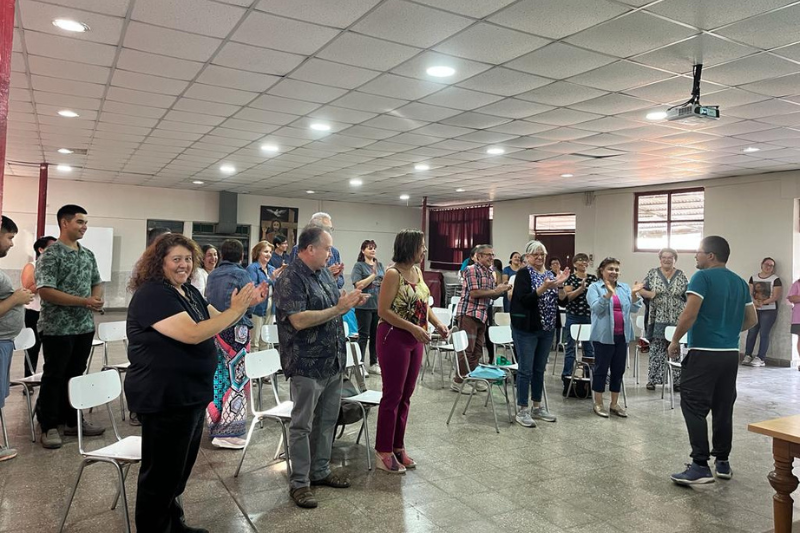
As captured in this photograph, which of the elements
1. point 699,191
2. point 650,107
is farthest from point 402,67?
point 699,191

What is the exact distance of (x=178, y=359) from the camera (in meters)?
2.27

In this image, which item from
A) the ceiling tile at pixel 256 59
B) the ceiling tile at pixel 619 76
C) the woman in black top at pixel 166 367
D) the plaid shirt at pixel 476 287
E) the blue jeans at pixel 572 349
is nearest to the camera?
the woman in black top at pixel 166 367

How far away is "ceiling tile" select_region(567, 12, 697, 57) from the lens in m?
3.35

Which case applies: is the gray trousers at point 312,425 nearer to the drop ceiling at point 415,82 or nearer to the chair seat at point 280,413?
the chair seat at point 280,413

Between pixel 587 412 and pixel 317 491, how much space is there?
3059 millimetres

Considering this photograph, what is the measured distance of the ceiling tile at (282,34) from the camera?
3477mm

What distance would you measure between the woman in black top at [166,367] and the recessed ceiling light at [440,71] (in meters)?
2.68

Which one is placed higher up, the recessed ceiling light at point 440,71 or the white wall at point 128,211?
the recessed ceiling light at point 440,71

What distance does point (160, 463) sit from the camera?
2297mm

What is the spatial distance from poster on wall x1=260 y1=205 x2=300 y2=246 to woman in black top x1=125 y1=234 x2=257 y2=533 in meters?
12.3

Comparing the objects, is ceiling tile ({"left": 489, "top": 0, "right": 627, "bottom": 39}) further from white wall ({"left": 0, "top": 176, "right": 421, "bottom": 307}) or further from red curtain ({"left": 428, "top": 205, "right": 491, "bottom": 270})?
white wall ({"left": 0, "top": 176, "right": 421, "bottom": 307})


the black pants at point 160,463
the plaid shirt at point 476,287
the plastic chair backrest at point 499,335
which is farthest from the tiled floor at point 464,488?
the plaid shirt at point 476,287

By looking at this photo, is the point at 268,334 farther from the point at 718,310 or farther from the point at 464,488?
the point at 718,310

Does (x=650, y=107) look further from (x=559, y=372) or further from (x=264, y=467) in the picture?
(x=264, y=467)
